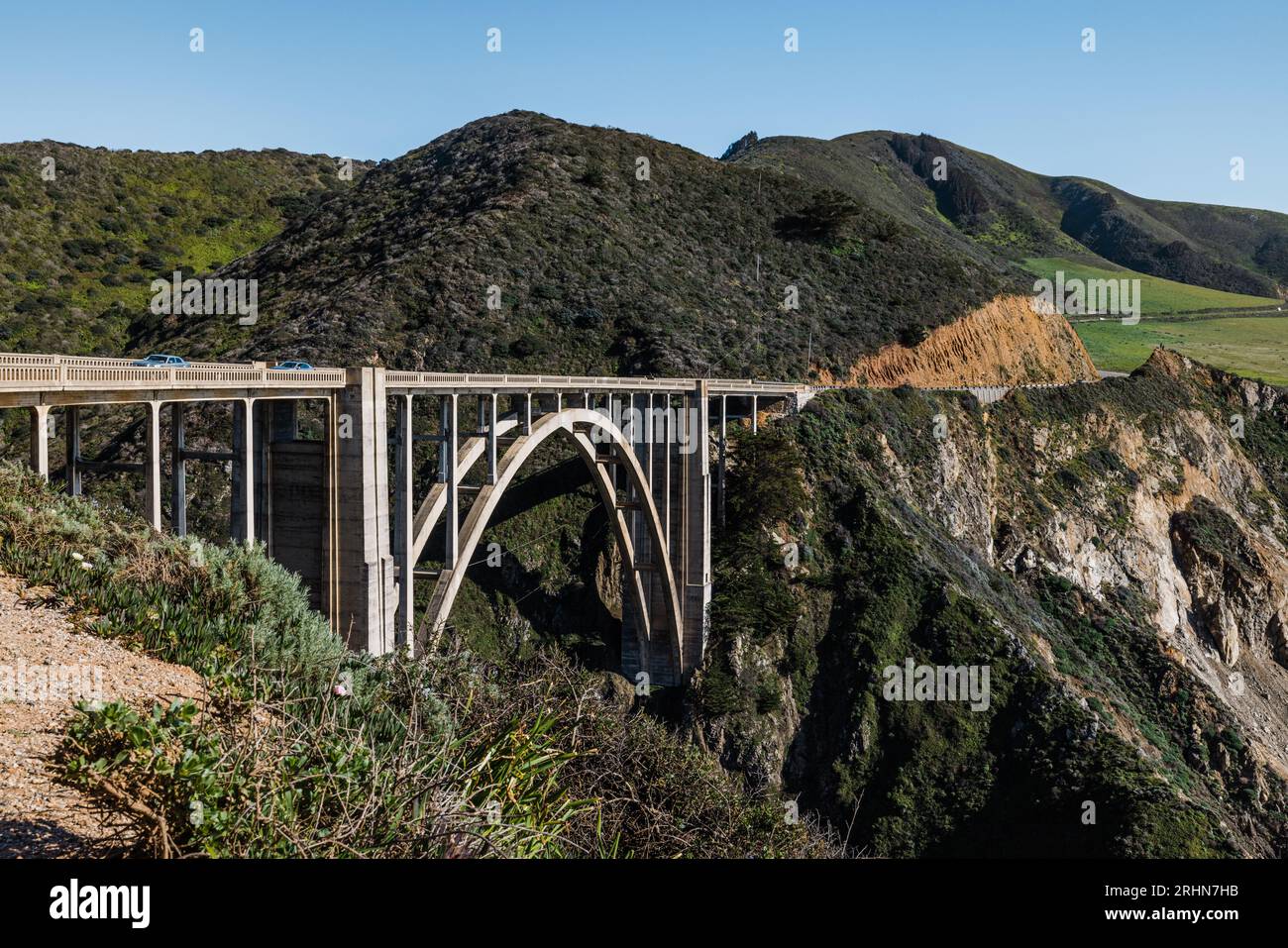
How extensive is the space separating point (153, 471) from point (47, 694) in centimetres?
530

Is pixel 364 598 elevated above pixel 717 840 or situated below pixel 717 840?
above

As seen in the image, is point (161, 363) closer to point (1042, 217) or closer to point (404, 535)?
point (404, 535)

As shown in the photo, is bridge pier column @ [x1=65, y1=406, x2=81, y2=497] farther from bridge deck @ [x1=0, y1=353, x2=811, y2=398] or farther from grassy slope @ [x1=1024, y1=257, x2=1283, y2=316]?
grassy slope @ [x1=1024, y1=257, x2=1283, y2=316]

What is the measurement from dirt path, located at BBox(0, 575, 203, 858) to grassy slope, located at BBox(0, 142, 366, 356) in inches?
2079

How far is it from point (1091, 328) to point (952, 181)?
63652 mm

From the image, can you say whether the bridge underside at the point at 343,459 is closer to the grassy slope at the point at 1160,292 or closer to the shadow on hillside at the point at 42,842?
the shadow on hillside at the point at 42,842

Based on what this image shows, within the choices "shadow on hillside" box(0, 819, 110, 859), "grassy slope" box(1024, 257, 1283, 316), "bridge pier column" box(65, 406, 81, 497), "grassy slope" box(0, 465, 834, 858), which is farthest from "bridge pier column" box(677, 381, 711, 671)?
"grassy slope" box(1024, 257, 1283, 316)

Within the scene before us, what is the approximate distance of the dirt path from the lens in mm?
5961

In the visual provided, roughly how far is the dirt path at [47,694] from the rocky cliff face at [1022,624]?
22696 millimetres

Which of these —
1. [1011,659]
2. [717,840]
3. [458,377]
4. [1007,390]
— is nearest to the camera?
[717,840]

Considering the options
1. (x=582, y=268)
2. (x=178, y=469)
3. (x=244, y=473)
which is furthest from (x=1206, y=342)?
(x=178, y=469)

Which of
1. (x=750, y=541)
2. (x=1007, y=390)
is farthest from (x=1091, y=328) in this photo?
(x=750, y=541)

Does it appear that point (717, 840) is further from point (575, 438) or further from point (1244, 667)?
point (1244, 667)

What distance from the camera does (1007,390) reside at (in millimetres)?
60688
